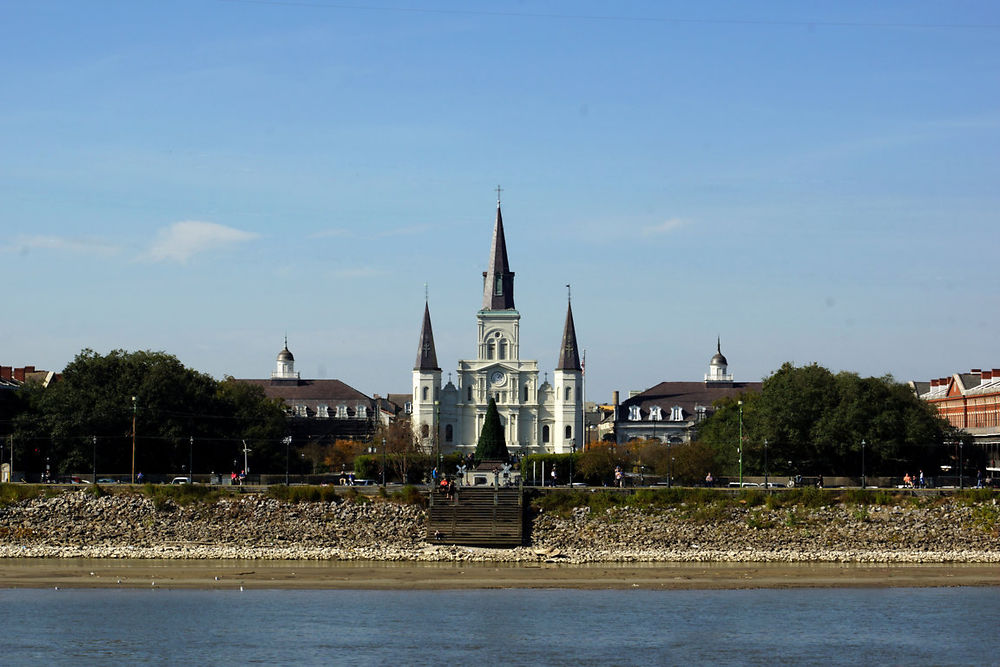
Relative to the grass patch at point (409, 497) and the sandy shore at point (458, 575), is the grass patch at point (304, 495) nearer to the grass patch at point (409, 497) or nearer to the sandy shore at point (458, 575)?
the grass patch at point (409, 497)

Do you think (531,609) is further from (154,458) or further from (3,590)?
(154,458)

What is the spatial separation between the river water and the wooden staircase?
1176 centimetres

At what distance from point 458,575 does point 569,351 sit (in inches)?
4263

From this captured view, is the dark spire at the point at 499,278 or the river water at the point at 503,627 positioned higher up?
the dark spire at the point at 499,278

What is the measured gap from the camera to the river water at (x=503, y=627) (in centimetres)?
3734

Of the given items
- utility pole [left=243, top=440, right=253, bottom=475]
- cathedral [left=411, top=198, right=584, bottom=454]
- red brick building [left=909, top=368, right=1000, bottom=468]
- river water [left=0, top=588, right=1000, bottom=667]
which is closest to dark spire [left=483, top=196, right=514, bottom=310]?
cathedral [left=411, top=198, right=584, bottom=454]

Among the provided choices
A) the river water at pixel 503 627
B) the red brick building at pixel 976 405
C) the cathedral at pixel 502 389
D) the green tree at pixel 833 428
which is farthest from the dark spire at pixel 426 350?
the river water at pixel 503 627

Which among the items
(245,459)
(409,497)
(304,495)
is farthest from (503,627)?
(245,459)

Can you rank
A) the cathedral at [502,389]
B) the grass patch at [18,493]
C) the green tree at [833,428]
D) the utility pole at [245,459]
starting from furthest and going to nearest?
1. the cathedral at [502,389]
2. the utility pole at [245,459]
3. the green tree at [833,428]
4. the grass patch at [18,493]

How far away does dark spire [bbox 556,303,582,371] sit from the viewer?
6304 inches

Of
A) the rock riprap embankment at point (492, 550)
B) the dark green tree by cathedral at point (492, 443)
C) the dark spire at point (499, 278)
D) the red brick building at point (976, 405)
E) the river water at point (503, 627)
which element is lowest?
the river water at point (503, 627)

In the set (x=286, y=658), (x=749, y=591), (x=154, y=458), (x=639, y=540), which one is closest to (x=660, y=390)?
(x=154, y=458)

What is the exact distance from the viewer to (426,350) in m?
161

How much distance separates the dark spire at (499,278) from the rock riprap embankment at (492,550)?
98.4 metres
